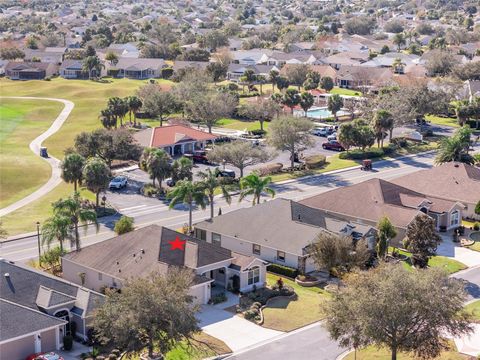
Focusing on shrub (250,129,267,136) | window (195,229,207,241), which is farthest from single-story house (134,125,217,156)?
window (195,229,207,241)

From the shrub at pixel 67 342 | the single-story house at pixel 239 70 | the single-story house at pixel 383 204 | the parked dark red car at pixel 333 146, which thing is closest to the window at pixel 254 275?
the shrub at pixel 67 342

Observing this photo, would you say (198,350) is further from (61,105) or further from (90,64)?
(90,64)

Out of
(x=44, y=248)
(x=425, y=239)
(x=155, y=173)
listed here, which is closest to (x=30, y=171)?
(x=155, y=173)

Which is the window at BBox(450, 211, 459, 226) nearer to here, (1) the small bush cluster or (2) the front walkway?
(2) the front walkway

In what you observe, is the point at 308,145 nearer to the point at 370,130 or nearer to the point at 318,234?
the point at 370,130

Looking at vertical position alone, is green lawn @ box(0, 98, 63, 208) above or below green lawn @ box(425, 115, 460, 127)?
below

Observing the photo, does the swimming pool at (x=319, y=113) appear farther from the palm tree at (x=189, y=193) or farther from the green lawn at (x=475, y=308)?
the green lawn at (x=475, y=308)
